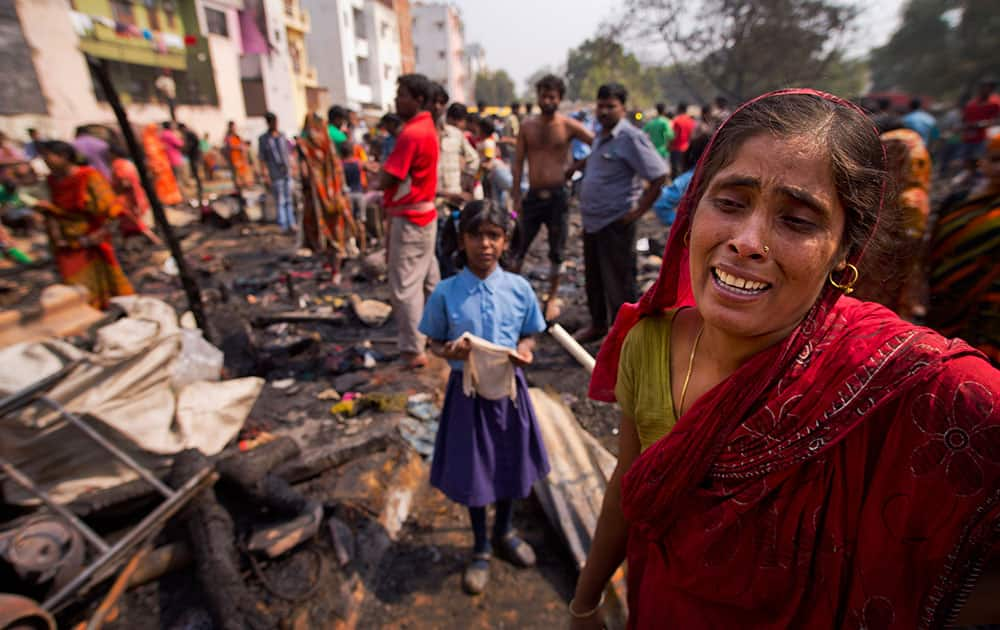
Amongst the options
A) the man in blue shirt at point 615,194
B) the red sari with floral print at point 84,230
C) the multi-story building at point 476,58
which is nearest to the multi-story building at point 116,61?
the red sari with floral print at point 84,230

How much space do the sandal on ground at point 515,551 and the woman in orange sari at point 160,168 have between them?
41.2 ft

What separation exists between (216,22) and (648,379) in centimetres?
2676

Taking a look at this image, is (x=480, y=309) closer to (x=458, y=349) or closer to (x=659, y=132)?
(x=458, y=349)

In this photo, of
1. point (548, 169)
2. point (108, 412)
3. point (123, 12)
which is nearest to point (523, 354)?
point (108, 412)

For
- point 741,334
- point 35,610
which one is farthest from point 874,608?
point 35,610

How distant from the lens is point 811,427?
32.4 inches

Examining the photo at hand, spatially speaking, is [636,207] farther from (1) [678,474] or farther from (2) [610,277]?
(1) [678,474]

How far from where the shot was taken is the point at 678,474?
3.13 ft

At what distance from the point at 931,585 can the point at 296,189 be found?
12334 millimetres

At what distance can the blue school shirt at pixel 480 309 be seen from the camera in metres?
2.32

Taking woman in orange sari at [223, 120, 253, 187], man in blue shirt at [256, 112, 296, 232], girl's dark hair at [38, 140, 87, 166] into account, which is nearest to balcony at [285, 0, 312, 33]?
woman in orange sari at [223, 120, 253, 187]

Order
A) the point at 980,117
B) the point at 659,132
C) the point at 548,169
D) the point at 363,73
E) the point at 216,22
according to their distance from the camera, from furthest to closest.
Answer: the point at 363,73
the point at 216,22
the point at 659,132
the point at 980,117
the point at 548,169

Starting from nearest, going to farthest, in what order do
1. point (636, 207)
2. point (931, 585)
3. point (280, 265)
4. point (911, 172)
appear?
point (931, 585) → point (911, 172) → point (636, 207) → point (280, 265)

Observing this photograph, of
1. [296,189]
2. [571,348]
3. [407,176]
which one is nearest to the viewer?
[571,348]
